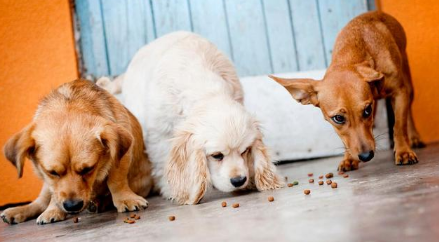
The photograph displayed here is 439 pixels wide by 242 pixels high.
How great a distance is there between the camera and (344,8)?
545 cm

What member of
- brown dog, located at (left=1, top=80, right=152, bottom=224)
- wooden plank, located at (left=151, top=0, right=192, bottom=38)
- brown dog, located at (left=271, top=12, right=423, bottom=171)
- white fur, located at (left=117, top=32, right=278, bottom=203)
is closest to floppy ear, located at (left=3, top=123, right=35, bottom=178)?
A: brown dog, located at (left=1, top=80, right=152, bottom=224)

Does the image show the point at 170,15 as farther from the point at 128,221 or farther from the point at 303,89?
the point at 128,221

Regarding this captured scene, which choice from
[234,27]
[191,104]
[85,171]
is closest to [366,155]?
[191,104]

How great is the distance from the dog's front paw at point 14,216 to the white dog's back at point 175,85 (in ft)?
3.25

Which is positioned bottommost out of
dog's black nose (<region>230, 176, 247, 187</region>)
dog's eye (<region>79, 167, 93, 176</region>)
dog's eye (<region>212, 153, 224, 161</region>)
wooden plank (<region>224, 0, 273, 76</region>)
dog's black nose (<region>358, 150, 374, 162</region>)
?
dog's black nose (<region>230, 176, 247, 187</region>)

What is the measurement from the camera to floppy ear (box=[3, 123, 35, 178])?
3328 millimetres

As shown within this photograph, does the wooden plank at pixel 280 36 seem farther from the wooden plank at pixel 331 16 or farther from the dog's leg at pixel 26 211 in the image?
the dog's leg at pixel 26 211

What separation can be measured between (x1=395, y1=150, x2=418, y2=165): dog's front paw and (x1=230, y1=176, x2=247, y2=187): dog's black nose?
1081 mm

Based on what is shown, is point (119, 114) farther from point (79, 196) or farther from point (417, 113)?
point (417, 113)

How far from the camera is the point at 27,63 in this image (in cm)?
511

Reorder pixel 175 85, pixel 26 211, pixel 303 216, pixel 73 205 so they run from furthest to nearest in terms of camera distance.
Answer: pixel 175 85 < pixel 26 211 < pixel 73 205 < pixel 303 216

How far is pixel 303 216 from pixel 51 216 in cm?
→ 182

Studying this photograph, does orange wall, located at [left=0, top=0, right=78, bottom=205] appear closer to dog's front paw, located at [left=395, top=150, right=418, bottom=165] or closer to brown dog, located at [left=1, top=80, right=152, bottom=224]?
brown dog, located at [left=1, top=80, right=152, bottom=224]

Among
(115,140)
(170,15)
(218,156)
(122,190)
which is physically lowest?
(122,190)
